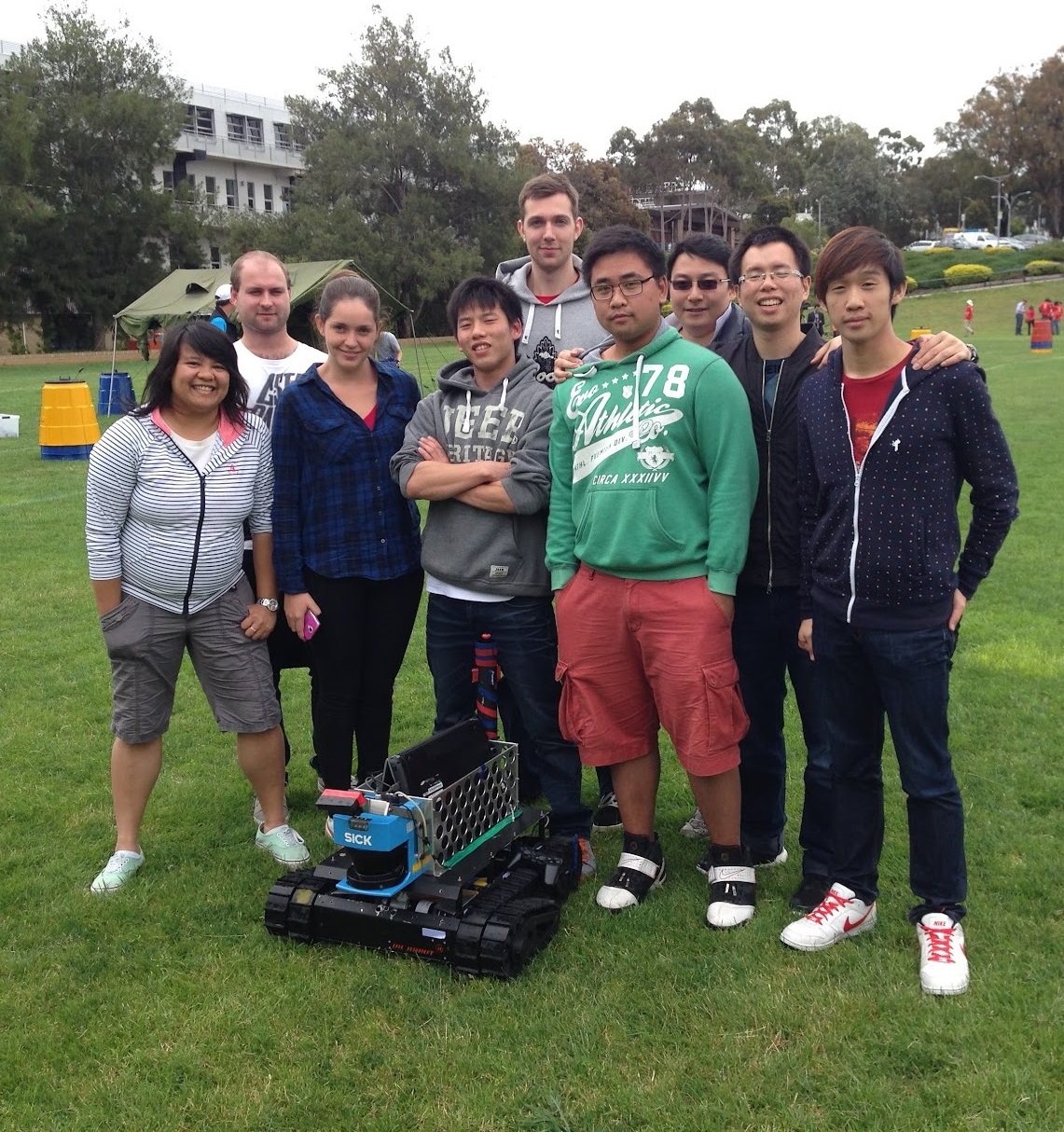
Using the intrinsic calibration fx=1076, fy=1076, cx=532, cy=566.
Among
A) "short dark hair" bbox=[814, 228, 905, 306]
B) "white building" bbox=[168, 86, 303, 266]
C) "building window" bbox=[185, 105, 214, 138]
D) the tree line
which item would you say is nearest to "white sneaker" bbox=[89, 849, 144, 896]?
"short dark hair" bbox=[814, 228, 905, 306]

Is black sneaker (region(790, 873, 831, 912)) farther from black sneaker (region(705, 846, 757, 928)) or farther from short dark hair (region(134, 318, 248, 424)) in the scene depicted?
short dark hair (region(134, 318, 248, 424))

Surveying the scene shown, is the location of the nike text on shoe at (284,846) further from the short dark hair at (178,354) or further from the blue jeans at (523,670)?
the short dark hair at (178,354)

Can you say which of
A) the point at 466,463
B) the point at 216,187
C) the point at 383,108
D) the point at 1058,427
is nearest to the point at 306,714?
the point at 466,463

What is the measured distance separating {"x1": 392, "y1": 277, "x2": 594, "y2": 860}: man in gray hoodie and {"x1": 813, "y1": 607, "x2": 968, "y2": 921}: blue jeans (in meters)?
0.95

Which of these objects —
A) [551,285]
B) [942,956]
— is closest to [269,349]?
[551,285]

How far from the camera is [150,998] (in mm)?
3111

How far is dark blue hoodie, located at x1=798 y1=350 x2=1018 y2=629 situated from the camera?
2859 millimetres

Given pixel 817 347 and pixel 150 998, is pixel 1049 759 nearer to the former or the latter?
pixel 817 347

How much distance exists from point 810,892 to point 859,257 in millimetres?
1970

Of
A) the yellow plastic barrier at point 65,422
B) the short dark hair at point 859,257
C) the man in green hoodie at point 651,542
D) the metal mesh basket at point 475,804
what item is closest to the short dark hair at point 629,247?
the man in green hoodie at point 651,542

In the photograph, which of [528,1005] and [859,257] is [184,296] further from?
[528,1005]

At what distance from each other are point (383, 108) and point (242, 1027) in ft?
185

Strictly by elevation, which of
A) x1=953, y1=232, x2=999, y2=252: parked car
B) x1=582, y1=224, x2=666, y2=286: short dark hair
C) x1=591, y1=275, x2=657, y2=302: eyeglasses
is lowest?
x1=591, y1=275, x2=657, y2=302: eyeglasses

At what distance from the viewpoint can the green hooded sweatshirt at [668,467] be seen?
319 centimetres
